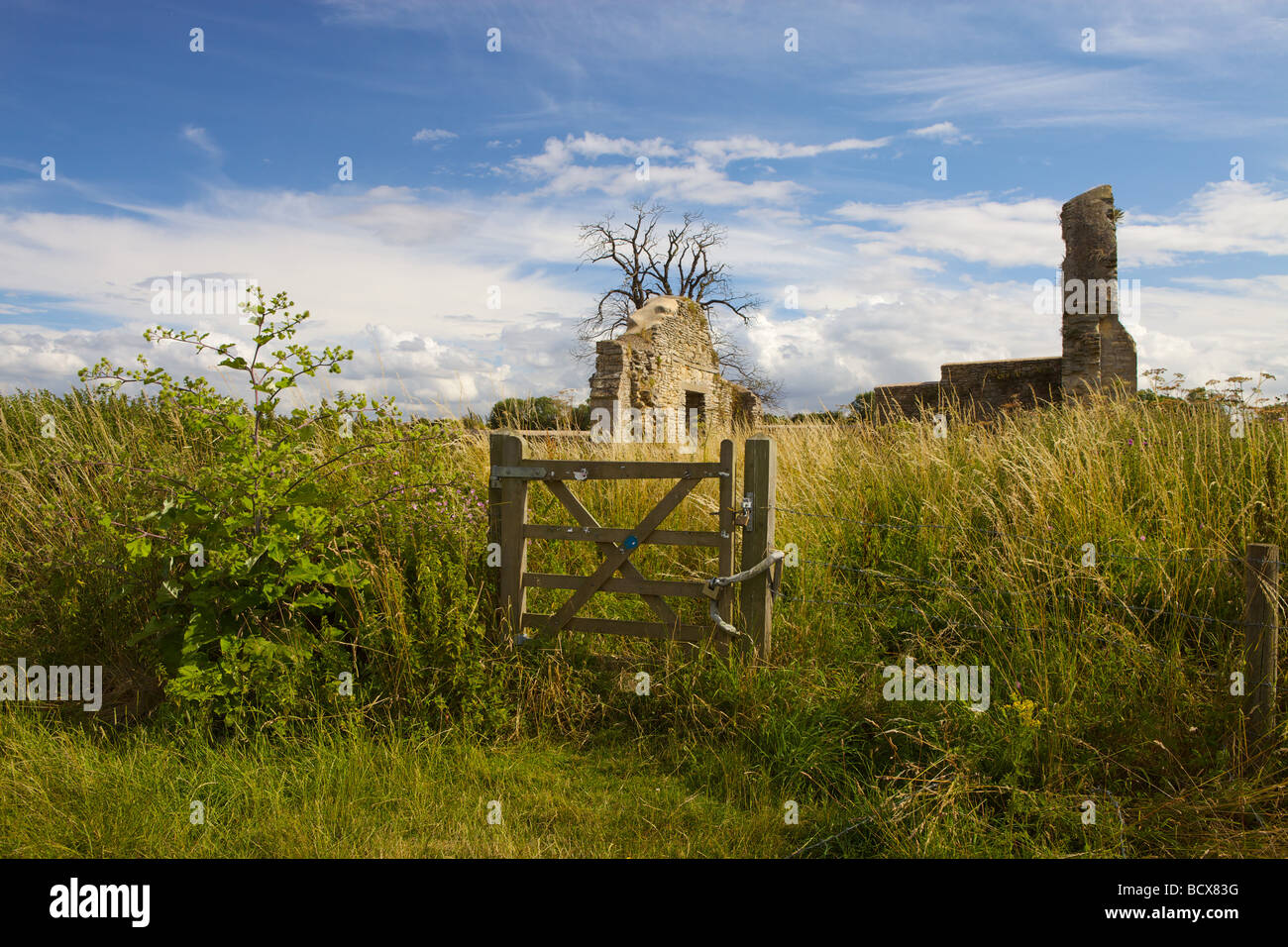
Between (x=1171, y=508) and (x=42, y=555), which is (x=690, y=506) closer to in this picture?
(x=1171, y=508)

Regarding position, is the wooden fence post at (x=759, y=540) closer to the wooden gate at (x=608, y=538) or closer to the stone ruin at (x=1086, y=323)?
the wooden gate at (x=608, y=538)

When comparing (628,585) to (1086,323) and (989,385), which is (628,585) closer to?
(1086,323)

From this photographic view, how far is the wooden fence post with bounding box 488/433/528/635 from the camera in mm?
4789

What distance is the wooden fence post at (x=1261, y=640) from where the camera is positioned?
3367mm

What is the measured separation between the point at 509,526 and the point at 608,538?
0.68 m

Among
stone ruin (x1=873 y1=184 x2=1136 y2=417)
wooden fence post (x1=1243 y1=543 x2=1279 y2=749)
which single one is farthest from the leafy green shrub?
stone ruin (x1=873 y1=184 x2=1136 y2=417)

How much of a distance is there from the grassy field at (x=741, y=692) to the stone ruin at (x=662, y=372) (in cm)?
917

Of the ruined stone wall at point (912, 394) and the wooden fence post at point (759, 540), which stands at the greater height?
the ruined stone wall at point (912, 394)

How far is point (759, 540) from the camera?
14.4 feet

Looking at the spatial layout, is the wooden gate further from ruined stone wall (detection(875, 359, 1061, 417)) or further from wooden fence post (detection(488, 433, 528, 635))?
ruined stone wall (detection(875, 359, 1061, 417))

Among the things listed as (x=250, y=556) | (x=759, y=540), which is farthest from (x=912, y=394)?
(x=250, y=556)

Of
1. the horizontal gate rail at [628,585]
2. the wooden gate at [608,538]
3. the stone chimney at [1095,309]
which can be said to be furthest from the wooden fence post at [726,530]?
the stone chimney at [1095,309]

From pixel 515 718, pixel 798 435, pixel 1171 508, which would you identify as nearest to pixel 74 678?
pixel 515 718

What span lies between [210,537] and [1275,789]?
17.4ft
